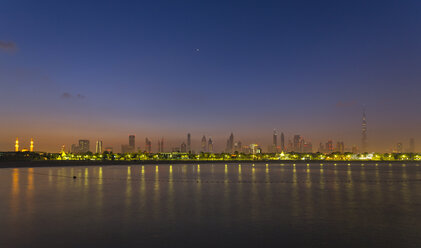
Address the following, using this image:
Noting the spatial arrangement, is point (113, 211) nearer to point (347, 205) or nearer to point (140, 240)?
point (140, 240)

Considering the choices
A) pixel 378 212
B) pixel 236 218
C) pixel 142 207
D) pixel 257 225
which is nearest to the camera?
pixel 257 225

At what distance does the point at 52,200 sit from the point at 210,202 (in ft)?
38.9

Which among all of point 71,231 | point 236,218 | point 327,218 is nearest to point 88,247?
point 71,231

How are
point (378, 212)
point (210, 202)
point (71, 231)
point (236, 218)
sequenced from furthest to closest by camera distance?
point (210, 202) → point (378, 212) → point (236, 218) → point (71, 231)

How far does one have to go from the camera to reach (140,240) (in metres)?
12.7

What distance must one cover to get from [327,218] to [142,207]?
442 inches

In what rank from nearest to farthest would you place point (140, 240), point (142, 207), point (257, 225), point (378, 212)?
point (140, 240)
point (257, 225)
point (378, 212)
point (142, 207)

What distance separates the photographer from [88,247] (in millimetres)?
11719

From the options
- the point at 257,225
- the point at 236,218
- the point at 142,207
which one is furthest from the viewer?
the point at 142,207

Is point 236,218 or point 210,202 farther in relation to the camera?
point 210,202

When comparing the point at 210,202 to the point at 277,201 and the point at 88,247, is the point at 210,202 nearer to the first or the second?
the point at 277,201

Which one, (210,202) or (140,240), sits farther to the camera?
(210,202)

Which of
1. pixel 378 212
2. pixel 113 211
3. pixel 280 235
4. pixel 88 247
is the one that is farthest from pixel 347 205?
pixel 88 247

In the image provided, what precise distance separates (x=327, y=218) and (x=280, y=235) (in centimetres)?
507
